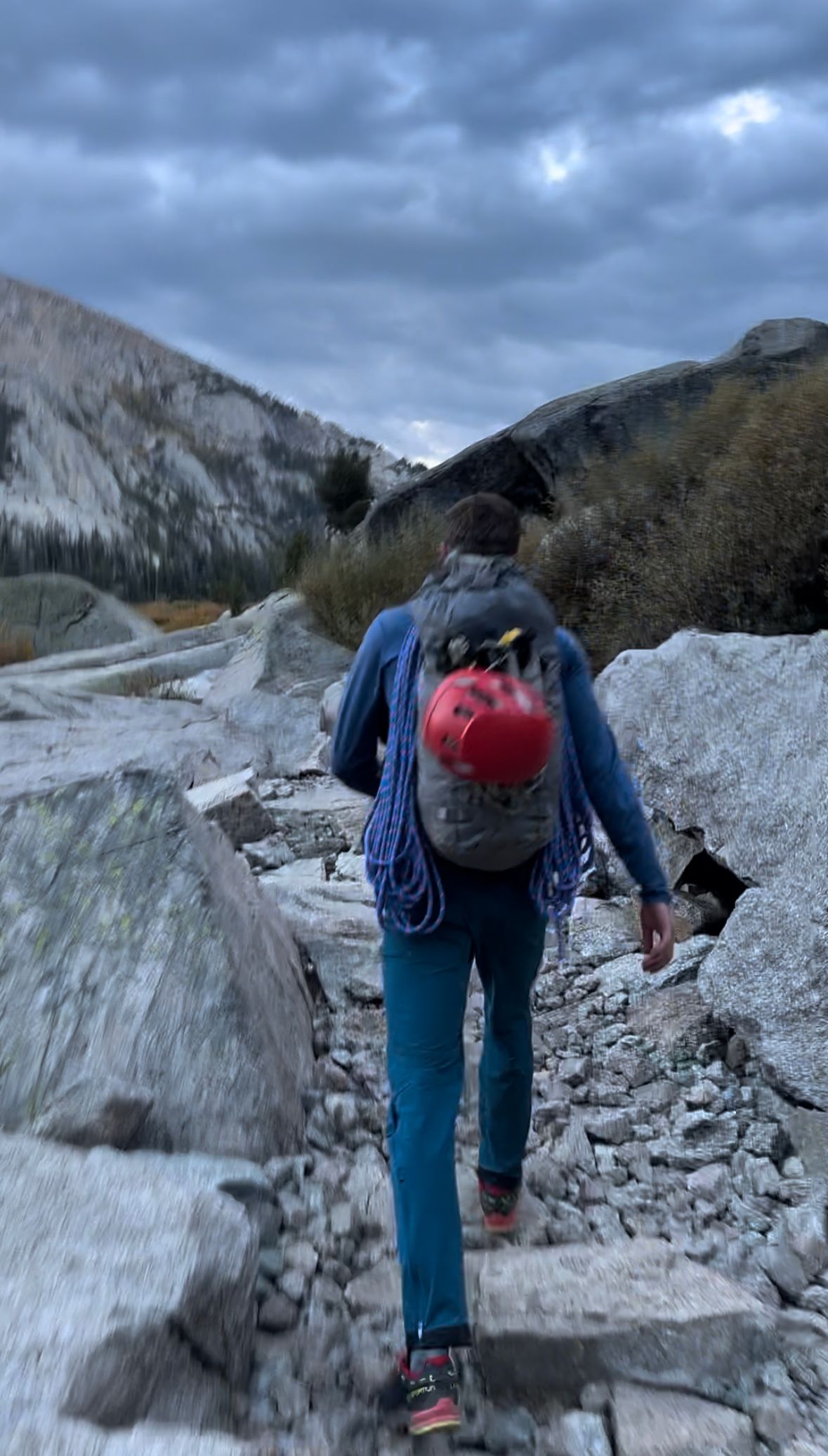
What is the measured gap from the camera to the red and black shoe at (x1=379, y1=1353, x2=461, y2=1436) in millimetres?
2041

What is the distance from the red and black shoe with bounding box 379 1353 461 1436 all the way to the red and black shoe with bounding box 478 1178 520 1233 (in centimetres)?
62

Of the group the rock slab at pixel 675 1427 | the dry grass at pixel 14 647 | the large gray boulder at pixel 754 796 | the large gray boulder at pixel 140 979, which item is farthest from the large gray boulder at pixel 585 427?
the rock slab at pixel 675 1427

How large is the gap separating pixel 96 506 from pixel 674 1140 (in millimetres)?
29081

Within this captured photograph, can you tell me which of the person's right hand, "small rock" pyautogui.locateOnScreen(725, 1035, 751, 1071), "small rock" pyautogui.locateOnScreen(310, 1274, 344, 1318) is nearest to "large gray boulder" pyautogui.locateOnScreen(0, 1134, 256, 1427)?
"small rock" pyautogui.locateOnScreen(310, 1274, 344, 1318)

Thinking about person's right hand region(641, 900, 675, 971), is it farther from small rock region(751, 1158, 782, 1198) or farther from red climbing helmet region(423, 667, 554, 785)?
small rock region(751, 1158, 782, 1198)

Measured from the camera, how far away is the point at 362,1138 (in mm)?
3148

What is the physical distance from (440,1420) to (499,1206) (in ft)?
2.42

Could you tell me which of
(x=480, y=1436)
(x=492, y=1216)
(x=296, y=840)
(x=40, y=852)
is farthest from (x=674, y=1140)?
(x=296, y=840)

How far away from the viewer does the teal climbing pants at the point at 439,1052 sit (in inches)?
83.4

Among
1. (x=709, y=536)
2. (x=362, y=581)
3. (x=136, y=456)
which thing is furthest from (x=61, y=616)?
(x=709, y=536)

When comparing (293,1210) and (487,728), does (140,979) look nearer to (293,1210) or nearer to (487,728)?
(293,1210)

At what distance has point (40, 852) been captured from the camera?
3062 millimetres

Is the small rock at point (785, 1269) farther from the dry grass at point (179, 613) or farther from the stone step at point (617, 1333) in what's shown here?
the dry grass at point (179, 613)

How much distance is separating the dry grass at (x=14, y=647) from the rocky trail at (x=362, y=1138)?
46.9 ft
